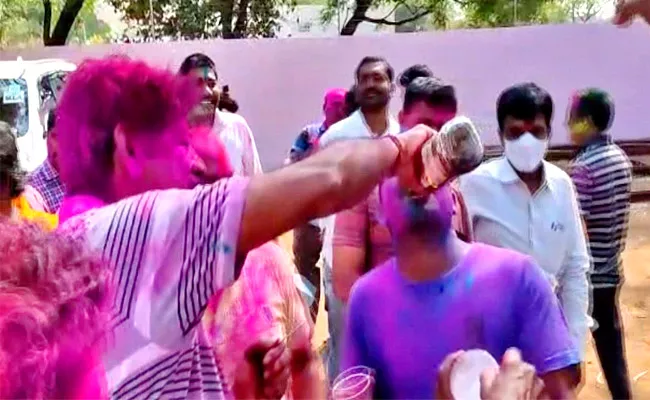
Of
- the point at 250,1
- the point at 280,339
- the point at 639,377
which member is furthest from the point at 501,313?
the point at 250,1

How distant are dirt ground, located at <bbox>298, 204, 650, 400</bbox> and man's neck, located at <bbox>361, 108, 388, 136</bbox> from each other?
2.49ft

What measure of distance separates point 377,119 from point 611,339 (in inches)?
62.4

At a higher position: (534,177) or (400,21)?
(400,21)

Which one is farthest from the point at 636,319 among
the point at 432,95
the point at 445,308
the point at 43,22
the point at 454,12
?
the point at 43,22

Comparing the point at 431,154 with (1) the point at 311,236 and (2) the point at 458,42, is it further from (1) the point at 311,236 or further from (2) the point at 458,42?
(2) the point at 458,42

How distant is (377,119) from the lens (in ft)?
19.0

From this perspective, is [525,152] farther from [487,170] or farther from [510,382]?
[510,382]

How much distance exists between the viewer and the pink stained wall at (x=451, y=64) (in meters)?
16.1

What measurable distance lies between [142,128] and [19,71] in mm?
10714

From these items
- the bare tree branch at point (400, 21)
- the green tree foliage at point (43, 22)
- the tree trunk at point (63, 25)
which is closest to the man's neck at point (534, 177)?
the green tree foliage at point (43, 22)

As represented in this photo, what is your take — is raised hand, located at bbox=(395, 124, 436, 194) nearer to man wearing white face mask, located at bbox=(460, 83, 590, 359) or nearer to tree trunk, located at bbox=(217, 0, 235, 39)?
man wearing white face mask, located at bbox=(460, 83, 590, 359)

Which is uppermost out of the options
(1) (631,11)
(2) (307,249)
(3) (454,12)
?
(3) (454,12)

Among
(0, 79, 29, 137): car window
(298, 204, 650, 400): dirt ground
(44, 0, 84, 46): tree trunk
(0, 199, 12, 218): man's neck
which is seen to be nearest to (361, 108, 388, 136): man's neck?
(298, 204, 650, 400): dirt ground

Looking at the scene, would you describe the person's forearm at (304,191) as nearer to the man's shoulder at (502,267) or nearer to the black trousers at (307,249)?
the man's shoulder at (502,267)
